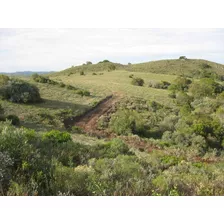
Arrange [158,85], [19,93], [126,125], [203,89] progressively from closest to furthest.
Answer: [126,125] < [19,93] < [203,89] < [158,85]

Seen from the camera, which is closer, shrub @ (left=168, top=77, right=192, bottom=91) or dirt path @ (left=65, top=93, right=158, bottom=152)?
dirt path @ (left=65, top=93, right=158, bottom=152)

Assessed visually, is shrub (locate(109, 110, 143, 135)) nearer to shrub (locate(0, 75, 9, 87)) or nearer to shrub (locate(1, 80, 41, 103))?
shrub (locate(1, 80, 41, 103))

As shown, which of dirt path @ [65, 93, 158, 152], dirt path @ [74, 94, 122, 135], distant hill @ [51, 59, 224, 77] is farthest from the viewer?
distant hill @ [51, 59, 224, 77]

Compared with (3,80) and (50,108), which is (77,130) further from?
(3,80)

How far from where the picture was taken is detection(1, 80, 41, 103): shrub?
2756 cm

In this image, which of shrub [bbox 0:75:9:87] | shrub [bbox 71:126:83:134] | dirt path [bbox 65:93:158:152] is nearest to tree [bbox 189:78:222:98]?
dirt path [bbox 65:93:158:152]

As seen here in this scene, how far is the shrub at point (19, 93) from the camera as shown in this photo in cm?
2756

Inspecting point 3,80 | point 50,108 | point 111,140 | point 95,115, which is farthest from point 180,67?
point 111,140

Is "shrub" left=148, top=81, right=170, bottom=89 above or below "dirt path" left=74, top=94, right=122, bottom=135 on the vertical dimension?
above

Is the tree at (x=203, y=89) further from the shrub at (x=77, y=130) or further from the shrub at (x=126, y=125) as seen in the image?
the shrub at (x=77, y=130)

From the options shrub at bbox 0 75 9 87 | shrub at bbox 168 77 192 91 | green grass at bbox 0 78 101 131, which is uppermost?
shrub at bbox 0 75 9 87

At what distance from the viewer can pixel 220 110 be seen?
30.0m

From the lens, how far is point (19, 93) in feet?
91.8

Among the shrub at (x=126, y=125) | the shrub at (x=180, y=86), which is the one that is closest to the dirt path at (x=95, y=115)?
the shrub at (x=126, y=125)
